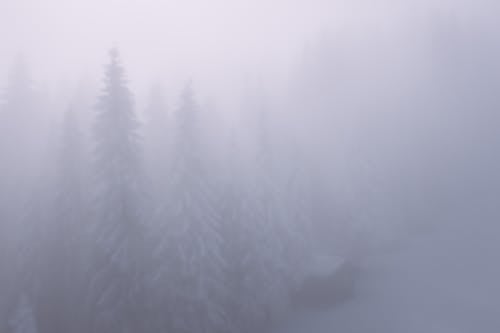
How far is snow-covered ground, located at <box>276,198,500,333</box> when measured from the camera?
28.1 m

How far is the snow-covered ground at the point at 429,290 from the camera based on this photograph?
2811cm

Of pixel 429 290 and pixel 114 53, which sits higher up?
pixel 114 53

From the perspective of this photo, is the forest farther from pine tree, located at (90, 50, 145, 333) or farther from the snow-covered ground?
the snow-covered ground

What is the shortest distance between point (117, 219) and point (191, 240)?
4.52 metres

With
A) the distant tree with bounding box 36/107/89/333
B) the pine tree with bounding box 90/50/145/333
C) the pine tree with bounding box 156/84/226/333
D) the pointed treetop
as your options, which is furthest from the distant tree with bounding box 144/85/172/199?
the distant tree with bounding box 36/107/89/333

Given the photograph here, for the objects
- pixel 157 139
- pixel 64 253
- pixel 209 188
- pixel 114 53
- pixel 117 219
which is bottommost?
pixel 64 253

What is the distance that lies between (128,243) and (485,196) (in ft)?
130

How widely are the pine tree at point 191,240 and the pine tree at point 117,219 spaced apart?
1.91 metres

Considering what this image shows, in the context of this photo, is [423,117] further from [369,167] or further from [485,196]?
[369,167]

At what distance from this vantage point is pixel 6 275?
2534cm

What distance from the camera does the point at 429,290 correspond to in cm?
3125

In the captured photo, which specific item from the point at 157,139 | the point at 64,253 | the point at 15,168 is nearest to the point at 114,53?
the point at 157,139

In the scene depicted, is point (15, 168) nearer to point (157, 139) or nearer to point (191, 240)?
point (157, 139)

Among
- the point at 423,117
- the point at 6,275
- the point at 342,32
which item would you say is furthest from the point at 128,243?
the point at 423,117
